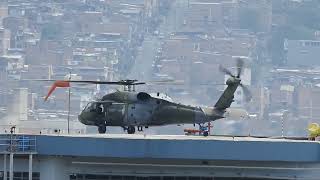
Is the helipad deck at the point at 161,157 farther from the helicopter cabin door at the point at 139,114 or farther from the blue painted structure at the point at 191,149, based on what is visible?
the helicopter cabin door at the point at 139,114

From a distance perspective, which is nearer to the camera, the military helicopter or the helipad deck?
Result: the helipad deck

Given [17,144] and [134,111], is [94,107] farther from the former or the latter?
[17,144]

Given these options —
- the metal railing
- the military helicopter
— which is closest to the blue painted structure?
the metal railing

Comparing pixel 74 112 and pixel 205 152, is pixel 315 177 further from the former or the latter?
pixel 74 112

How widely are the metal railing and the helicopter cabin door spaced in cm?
974

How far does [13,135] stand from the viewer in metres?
28.9

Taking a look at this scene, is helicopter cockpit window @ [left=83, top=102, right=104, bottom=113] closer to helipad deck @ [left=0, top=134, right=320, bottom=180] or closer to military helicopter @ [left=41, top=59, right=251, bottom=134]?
military helicopter @ [left=41, top=59, right=251, bottom=134]

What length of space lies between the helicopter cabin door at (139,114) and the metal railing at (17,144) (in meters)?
9.74

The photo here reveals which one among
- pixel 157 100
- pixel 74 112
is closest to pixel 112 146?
pixel 157 100

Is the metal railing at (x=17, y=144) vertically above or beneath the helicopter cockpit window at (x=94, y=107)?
beneath

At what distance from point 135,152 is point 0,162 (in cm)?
231

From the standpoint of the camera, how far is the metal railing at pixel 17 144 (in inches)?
1129

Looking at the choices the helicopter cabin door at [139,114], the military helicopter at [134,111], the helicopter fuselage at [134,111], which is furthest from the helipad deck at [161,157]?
the helicopter cabin door at [139,114]

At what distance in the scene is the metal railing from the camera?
28.7m
